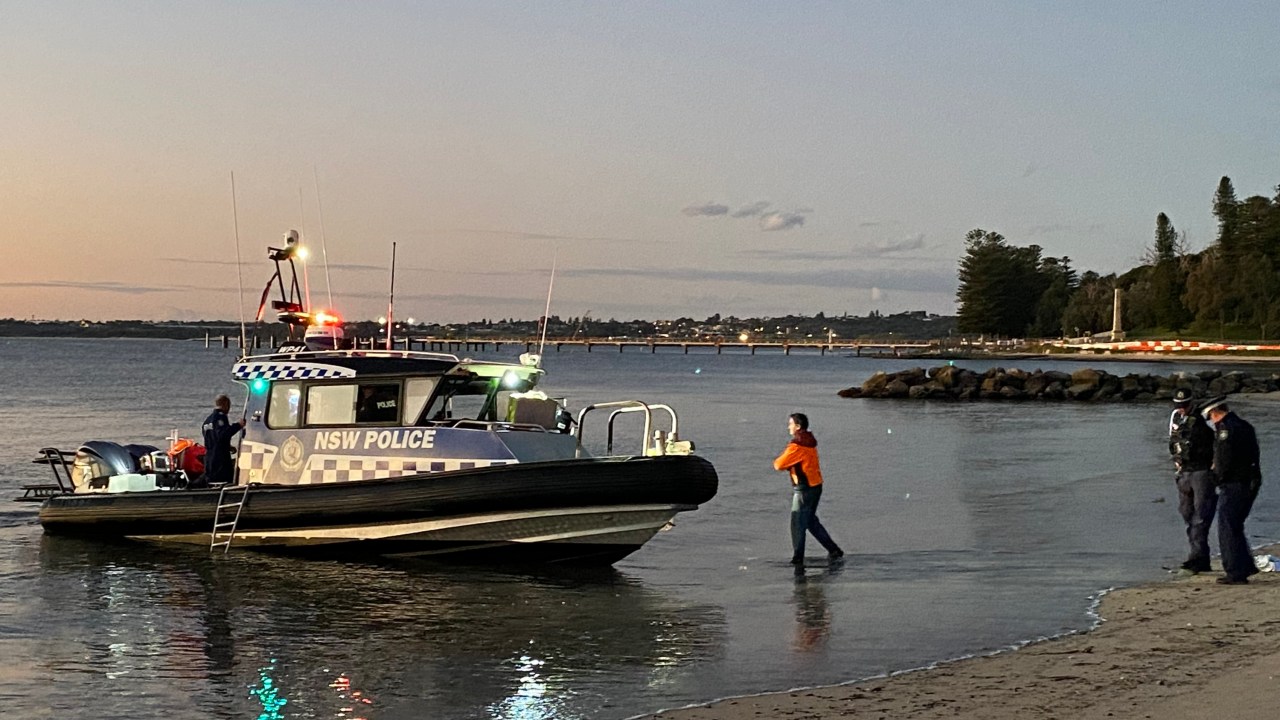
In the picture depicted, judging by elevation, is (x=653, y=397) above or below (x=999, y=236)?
below

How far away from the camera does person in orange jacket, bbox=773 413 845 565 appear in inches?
548

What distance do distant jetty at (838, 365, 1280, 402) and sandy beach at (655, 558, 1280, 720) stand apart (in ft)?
172

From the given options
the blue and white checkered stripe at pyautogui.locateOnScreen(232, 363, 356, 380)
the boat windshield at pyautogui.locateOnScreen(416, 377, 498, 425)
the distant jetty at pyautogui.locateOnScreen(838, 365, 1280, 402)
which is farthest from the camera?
the distant jetty at pyautogui.locateOnScreen(838, 365, 1280, 402)

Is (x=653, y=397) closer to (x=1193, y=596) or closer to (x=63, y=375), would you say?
(x=63, y=375)

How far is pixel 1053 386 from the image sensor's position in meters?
63.3

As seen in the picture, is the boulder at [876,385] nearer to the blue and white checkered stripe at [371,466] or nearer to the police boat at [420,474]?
the police boat at [420,474]

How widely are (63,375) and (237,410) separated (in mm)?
38337

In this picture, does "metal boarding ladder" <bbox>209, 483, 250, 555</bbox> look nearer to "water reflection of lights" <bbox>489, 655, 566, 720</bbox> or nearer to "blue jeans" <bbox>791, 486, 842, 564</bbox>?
"blue jeans" <bbox>791, 486, 842, 564</bbox>

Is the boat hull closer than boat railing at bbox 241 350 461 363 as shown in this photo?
Yes

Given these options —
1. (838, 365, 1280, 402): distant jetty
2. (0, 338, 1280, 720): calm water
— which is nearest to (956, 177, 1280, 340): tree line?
(838, 365, 1280, 402): distant jetty

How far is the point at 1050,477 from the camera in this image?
2555 cm

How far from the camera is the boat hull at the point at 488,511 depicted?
13742mm

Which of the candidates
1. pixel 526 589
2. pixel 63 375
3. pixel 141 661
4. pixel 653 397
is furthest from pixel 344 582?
pixel 63 375

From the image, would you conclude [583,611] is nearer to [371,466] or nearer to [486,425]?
[486,425]
